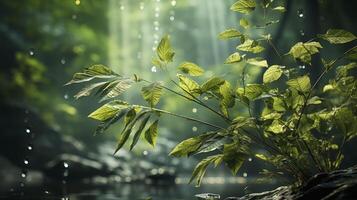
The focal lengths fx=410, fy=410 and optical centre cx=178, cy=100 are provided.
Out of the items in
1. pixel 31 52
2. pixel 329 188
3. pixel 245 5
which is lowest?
Answer: pixel 329 188

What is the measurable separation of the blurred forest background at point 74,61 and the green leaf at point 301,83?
562 centimetres

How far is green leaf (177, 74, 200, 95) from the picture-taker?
1.82 m

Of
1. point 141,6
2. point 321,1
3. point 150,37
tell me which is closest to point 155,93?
point 321,1

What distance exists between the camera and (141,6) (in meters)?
17.3

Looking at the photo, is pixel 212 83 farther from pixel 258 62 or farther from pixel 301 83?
pixel 301 83

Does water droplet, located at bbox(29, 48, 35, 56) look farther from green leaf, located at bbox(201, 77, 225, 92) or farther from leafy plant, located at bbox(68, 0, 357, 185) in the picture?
green leaf, located at bbox(201, 77, 225, 92)

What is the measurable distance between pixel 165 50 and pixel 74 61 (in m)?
13.7

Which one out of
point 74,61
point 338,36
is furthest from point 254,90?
point 74,61

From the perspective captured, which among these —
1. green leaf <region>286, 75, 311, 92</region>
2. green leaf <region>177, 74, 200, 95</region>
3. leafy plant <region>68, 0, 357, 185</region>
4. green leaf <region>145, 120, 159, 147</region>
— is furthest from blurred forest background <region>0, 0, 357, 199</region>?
green leaf <region>145, 120, 159, 147</region>

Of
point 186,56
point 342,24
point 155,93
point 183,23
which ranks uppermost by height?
point 183,23

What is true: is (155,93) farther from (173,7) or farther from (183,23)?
(183,23)

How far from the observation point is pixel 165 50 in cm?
178

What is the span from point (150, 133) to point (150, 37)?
1925cm

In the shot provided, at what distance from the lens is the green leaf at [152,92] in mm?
1666
